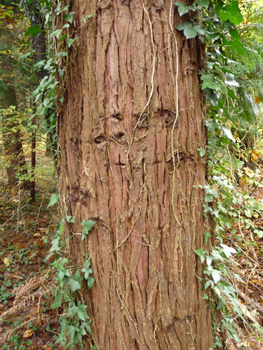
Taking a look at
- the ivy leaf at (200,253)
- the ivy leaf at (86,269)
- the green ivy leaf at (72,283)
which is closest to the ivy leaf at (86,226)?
the ivy leaf at (86,269)

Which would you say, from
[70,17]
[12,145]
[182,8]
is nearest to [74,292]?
[70,17]

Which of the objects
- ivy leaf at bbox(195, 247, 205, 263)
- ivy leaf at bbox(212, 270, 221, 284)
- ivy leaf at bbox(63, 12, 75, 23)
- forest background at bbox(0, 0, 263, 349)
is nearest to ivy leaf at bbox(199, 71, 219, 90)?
forest background at bbox(0, 0, 263, 349)

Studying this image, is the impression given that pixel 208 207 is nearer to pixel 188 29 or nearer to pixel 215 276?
pixel 215 276

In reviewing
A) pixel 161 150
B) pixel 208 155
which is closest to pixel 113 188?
pixel 161 150

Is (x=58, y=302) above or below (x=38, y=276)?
above

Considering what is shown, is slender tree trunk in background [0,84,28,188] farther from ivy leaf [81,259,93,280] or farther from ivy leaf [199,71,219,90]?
ivy leaf [199,71,219,90]

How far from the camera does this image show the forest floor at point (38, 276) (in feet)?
7.30

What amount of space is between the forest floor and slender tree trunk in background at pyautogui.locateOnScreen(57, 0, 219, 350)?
53 cm

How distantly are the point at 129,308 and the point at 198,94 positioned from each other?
1.26 meters

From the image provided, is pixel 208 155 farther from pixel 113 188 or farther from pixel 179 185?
pixel 113 188

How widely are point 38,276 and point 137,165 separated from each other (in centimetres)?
308

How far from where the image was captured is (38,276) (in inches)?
137

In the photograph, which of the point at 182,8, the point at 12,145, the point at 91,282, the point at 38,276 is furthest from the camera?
the point at 12,145

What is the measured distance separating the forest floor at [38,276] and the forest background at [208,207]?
0.6 inches
